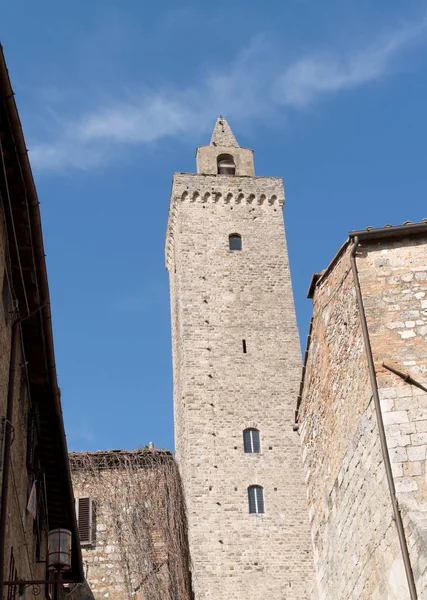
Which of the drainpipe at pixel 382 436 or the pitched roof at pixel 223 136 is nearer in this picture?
the drainpipe at pixel 382 436

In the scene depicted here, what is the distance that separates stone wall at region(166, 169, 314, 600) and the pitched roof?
3.45m

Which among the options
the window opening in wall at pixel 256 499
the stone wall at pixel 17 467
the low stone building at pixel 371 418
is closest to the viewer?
the low stone building at pixel 371 418

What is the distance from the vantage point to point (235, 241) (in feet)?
110

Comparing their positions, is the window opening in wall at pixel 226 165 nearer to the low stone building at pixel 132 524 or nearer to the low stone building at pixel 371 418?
the low stone building at pixel 132 524

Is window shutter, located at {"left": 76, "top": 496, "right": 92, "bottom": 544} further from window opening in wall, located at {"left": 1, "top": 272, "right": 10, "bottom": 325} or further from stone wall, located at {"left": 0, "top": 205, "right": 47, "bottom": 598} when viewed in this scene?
window opening in wall, located at {"left": 1, "top": 272, "right": 10, "bottom": 325}

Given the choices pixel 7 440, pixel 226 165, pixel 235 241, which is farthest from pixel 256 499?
pixel 7 440

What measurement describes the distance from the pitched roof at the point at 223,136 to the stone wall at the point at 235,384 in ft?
11.3

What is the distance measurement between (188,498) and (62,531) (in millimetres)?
17046

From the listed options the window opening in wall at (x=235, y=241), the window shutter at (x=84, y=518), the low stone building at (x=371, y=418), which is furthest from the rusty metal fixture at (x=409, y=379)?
the window opening in wall at (x=235, y=241)

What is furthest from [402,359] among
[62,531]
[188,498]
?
[188,498]

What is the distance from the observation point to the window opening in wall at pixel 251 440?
2875 cm

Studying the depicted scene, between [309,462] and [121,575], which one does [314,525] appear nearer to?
[309,462]

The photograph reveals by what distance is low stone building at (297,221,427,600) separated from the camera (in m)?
9.40

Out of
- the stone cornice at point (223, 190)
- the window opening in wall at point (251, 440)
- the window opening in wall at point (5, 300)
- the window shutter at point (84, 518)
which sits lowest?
the window opening in wall at point (5, 300)
